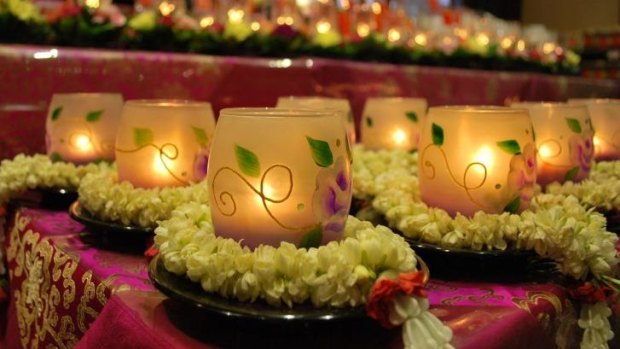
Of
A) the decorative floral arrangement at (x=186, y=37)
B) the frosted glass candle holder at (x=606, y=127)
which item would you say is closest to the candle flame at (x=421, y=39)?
the decorative floral arrangement at (x=186, y=37)

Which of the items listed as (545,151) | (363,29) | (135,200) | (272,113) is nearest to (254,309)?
(272,113)

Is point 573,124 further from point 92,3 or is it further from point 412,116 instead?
point 92,3

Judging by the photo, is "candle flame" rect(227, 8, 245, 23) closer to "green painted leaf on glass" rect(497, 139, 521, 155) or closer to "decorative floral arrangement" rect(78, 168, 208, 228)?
"decorative floral arrangement" rect(78, 168, 208, 228)

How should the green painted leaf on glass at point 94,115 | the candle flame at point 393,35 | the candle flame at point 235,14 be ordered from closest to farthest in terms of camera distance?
the green painted leaf on glass at point 94,115, the candle flame at point 235,14, the candle flame at point 393,35

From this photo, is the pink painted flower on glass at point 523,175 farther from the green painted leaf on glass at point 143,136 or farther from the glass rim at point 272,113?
the green painted leaf on glass at point 143,136

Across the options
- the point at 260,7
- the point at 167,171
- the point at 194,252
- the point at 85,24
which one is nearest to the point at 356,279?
the point at 194,252

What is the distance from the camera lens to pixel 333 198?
0.55 m

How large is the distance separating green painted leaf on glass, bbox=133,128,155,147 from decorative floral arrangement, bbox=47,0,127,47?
747 mm

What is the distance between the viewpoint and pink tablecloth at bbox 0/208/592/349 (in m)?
0.50

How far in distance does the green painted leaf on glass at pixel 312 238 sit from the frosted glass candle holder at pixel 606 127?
0.67m

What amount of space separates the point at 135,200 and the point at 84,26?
837 millimetres

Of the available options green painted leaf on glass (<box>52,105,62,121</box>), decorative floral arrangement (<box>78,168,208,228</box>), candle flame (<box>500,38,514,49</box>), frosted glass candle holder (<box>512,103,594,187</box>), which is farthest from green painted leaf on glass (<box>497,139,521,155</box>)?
candle flame (<box>500,38,514,49</box>)

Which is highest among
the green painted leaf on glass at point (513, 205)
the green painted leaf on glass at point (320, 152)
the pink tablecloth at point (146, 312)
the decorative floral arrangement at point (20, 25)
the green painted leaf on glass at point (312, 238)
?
the decorative floral arrangement at point (20, 25)

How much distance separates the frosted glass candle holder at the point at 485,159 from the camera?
2.19 feet
